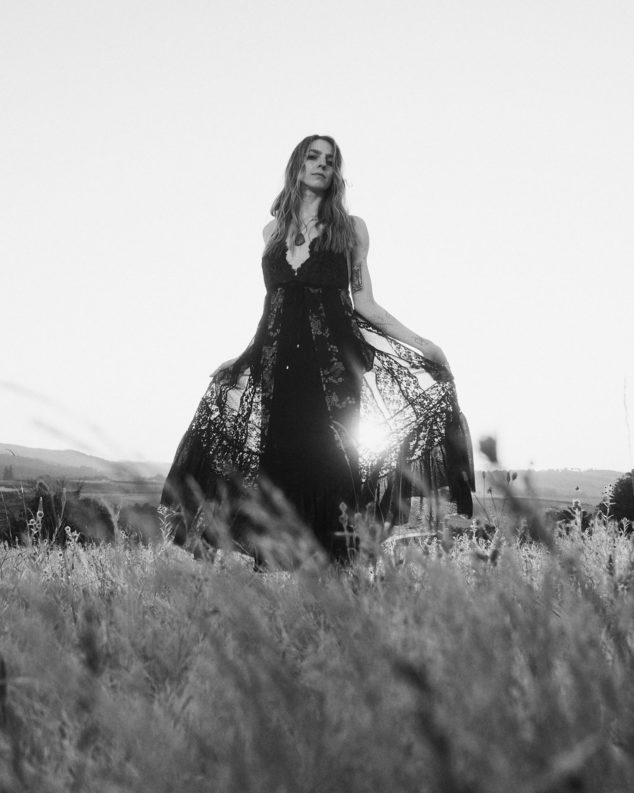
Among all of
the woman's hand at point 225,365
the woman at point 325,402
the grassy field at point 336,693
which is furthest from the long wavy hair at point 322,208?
the grassy field at point 336,693

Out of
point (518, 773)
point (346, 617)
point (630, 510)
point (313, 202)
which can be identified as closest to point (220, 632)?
point (346, 617)

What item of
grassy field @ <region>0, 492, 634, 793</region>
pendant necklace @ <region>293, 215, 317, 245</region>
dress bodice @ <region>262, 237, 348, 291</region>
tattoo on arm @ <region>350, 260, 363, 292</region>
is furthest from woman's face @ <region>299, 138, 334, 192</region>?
grassy field @ <region>0, 492, 634, 793</region>

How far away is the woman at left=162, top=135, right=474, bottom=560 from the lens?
4363mm

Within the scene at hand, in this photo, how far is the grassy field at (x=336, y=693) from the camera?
874 millimetres

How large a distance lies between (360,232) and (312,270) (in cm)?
47

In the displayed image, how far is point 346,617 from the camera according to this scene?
2053 mm

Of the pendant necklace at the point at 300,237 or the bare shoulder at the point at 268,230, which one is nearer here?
the pendant necklace at the point at 300,237

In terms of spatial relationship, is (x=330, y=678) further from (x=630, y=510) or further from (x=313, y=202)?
(x=630, y=510)

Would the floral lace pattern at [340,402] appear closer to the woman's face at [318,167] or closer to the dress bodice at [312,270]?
the dress bodice at [312,270]

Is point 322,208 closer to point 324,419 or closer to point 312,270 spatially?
point 312,270

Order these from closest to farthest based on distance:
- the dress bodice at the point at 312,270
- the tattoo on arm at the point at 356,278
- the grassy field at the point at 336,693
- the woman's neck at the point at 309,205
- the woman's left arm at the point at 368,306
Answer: the grassy field at the point at 336,693 → the woman's left arm at the point at 368,306 → the dress bodice at the point at 312,270 → the tattoo on arm at the point at 356,278 → the woman's neck at the point at 309,205

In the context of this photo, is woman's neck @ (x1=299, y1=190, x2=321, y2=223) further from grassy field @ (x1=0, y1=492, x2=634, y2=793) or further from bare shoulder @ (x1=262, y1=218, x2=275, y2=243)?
grassy field @ (x1=0, y1=492, x2=634, y2=793)

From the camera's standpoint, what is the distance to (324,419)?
4504 millimetres

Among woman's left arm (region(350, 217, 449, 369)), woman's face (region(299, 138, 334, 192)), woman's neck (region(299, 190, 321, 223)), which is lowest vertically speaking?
woman's left arm (region(350, 217, 449, 369))
